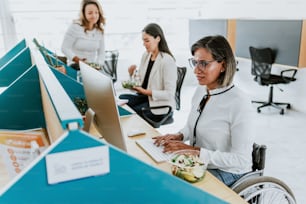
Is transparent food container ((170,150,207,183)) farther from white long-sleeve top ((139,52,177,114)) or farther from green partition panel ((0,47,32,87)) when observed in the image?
green partition panel ((0,47,32,87))

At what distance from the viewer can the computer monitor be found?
102 cm

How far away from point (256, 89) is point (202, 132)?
3.95 m

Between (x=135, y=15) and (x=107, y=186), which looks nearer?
(x=107, y=186)

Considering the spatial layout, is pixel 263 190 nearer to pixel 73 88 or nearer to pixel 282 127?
pixel 73 88

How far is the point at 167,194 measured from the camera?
710 mm

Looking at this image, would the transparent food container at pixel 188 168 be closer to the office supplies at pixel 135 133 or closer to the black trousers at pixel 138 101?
the office supplies at pixel 135 133

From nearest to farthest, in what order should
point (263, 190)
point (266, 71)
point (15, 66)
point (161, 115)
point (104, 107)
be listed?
1. point (104, 107)
2. point (263, 190)
3. point (15, 66)
4. point (161, 115)
5. point (266, 71)

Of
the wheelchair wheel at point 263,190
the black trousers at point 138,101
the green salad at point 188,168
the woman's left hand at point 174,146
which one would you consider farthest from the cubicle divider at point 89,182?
the black trousers at point 138,101

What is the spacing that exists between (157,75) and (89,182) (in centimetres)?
203

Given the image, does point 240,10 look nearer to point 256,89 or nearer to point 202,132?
point 256,89

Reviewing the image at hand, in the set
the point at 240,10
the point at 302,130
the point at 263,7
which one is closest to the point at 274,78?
the point at 302,130

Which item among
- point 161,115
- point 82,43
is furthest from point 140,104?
point 82,43

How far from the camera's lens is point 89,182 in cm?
64

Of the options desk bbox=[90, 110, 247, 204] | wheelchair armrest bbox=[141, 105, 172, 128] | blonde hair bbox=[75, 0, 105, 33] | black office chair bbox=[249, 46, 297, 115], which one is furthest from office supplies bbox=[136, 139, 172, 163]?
black office chair bbox=[249, 46, 297, 115]
